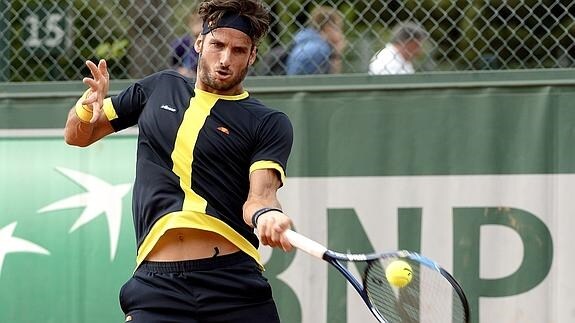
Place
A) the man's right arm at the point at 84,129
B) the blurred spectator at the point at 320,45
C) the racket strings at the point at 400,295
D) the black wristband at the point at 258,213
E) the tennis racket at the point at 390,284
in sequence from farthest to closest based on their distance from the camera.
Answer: the blurred spectator at the point at 320,45
the man's right arm at the point at 84,129
the racket strings at the point at 400,295
the black wristband at the point at 258,213
the tennis racket at the point at 390,284

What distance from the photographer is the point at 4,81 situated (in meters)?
6.43

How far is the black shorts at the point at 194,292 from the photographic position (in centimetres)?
414

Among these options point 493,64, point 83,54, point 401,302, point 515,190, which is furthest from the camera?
point 83,54

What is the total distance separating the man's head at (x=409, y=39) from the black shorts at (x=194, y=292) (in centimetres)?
217

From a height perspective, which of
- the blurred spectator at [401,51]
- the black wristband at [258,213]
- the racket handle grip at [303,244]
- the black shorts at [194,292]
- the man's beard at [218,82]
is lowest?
the black shorts at [194,292]

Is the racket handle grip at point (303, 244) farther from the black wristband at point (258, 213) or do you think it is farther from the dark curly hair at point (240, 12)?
the dark curly hair at point (240, 12)

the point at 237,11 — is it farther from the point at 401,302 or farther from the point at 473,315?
the point at 473,315

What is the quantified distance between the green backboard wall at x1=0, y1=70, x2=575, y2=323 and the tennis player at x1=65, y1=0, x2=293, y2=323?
157cm

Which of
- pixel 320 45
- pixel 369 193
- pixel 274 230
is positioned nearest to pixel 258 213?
pixel 274 230

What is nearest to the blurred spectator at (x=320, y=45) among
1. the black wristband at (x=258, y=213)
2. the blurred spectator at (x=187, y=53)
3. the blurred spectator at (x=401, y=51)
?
the blurred spectator at (x=401, y=51)

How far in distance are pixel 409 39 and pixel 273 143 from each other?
202 cm

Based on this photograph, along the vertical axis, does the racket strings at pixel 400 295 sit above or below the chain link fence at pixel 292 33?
below

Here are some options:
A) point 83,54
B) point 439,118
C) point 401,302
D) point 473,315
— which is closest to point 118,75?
point 83,54

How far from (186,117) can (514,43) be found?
89.9 inches
